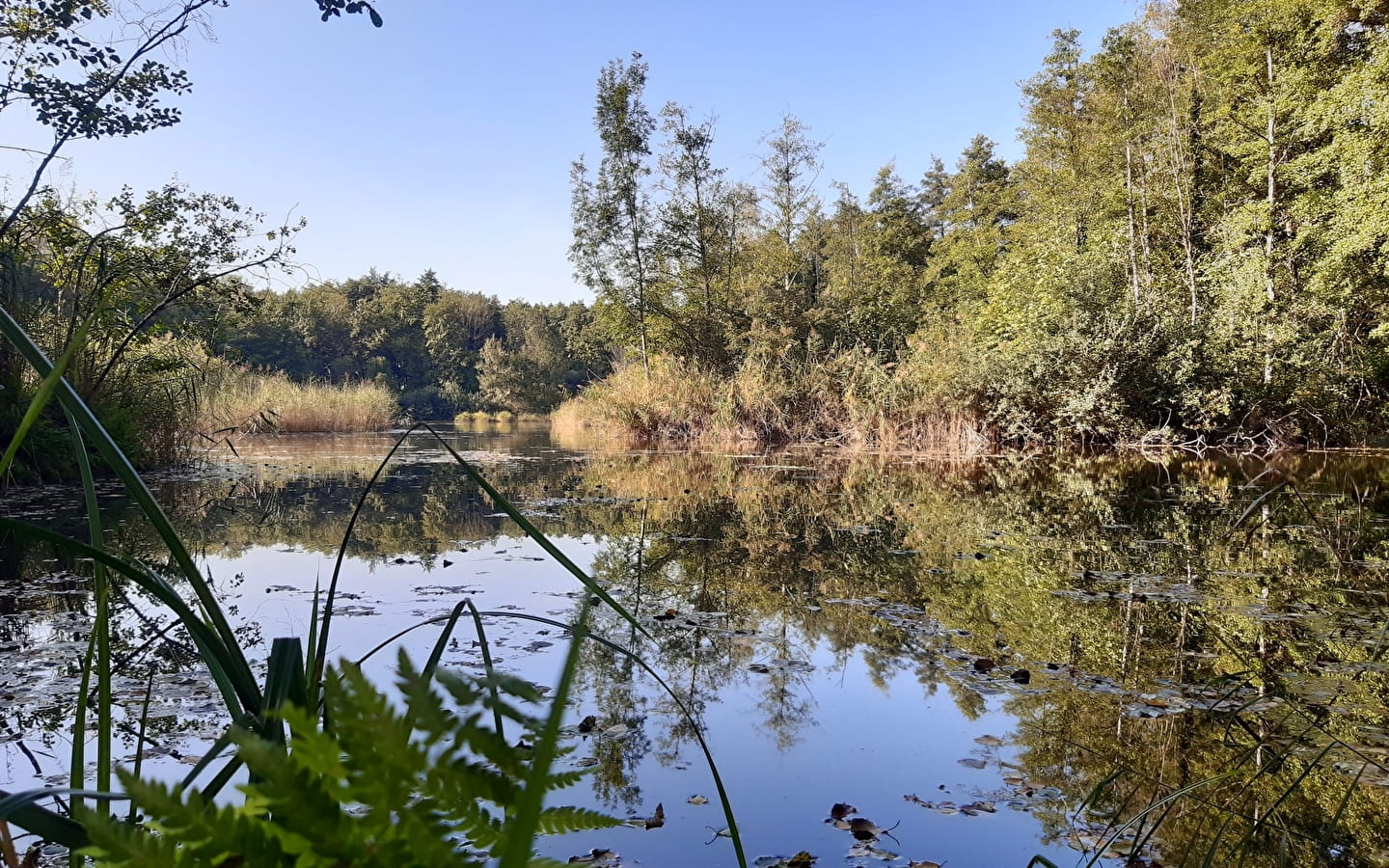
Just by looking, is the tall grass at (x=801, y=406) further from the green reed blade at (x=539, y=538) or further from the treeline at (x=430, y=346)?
the treeline at (x=430, y=346)

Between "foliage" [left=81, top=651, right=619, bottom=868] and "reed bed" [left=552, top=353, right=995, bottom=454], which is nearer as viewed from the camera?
"foliage" [left=81, top=651, right=619, bottom=868]

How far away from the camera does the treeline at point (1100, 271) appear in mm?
14883

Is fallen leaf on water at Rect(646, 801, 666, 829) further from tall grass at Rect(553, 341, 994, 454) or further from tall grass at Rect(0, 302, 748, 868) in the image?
tall grass at Rect(553, 341, 994, 454)

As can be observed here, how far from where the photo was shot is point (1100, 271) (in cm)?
2194

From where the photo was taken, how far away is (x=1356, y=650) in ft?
11.2

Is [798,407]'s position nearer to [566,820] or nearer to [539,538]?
[539,538]

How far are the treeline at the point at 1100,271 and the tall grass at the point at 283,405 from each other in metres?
7.19

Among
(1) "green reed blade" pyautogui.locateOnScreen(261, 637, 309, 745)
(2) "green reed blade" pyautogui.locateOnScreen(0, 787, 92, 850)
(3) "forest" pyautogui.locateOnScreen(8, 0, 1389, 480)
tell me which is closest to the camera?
(2) "green reed blade" pyautogui.locateOnScreen(0, 787, 92, 850)

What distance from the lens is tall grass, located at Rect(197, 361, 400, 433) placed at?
1404 cm

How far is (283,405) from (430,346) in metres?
29.3

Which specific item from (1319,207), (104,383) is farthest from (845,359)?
(104,383)

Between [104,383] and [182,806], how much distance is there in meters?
10.6

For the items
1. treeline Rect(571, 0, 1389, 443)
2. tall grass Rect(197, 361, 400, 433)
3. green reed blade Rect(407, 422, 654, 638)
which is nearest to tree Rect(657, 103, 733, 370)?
treeline Rect(571, 0, 1389, 443)

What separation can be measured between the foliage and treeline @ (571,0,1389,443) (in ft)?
49.8
